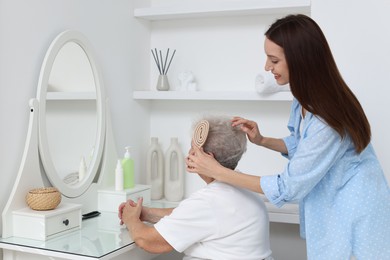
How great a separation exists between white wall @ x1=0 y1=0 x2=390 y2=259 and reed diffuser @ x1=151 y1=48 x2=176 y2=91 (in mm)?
72

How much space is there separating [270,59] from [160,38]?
5.16 ft

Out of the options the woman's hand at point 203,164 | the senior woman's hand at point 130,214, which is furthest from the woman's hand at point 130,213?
the woman's hand at point 203,164

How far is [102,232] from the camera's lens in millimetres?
2260

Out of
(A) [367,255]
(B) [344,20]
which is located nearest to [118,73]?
(B) [344,20]

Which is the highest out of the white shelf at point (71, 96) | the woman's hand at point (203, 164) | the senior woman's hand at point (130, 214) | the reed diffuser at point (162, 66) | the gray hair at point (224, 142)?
the reed diffuser at point (162, 66)

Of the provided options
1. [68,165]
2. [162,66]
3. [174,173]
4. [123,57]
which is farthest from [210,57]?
[68,165]

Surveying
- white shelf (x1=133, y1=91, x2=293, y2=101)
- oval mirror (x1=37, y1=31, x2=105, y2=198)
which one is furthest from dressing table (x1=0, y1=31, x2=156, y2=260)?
white shelf (x1=133, y1=91, x2=293, y2=101)

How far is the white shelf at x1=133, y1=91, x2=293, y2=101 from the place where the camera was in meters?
2.81

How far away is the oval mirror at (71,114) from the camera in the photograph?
2.30 metres

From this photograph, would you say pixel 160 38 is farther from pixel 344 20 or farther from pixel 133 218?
pixel 133 218

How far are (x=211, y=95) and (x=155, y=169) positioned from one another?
2.04 feet

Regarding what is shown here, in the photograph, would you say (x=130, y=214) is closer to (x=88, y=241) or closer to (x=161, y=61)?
(x=88, y=241)

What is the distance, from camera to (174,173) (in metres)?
3.21

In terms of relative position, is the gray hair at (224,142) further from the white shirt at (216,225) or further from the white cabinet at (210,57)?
the white cabinet at (210,57)
